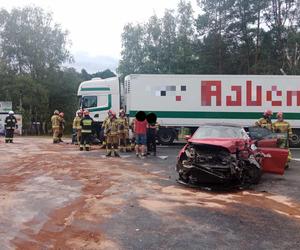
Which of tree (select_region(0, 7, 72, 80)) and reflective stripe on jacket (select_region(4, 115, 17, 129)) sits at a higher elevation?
tree (select_region(0, 7, 72, 80))

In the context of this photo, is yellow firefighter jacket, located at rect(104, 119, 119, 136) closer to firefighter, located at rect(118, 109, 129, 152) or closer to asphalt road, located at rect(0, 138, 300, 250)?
firefighter, located at rect(118, 109, 129, 152)

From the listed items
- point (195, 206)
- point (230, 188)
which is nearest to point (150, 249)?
point (195, 206)

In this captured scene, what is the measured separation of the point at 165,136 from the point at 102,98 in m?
3.62

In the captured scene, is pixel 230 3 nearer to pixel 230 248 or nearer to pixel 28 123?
pixel 28 123

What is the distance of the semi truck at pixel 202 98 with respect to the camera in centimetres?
2269

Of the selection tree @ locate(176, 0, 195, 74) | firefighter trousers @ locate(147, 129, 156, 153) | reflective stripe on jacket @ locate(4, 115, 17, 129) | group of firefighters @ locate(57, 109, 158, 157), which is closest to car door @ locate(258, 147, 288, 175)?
group of firefighters @ locate(57, 109, 158, 157)

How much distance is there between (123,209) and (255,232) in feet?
7.86

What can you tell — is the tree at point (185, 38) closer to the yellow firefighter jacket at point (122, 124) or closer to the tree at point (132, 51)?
the tree at point (132, 51)

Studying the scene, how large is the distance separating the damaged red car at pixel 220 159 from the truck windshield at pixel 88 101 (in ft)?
39.9

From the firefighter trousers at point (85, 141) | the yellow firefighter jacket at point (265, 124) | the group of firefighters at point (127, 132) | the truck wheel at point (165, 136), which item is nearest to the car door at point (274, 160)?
the group of firefighters at point (127, 132)

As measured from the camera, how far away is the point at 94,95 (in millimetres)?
23219

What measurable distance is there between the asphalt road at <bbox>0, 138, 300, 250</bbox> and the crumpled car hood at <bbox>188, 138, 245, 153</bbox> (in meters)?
0.99

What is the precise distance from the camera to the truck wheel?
75.6ft

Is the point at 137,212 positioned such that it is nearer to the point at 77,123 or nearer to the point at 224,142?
the point at 224,142
